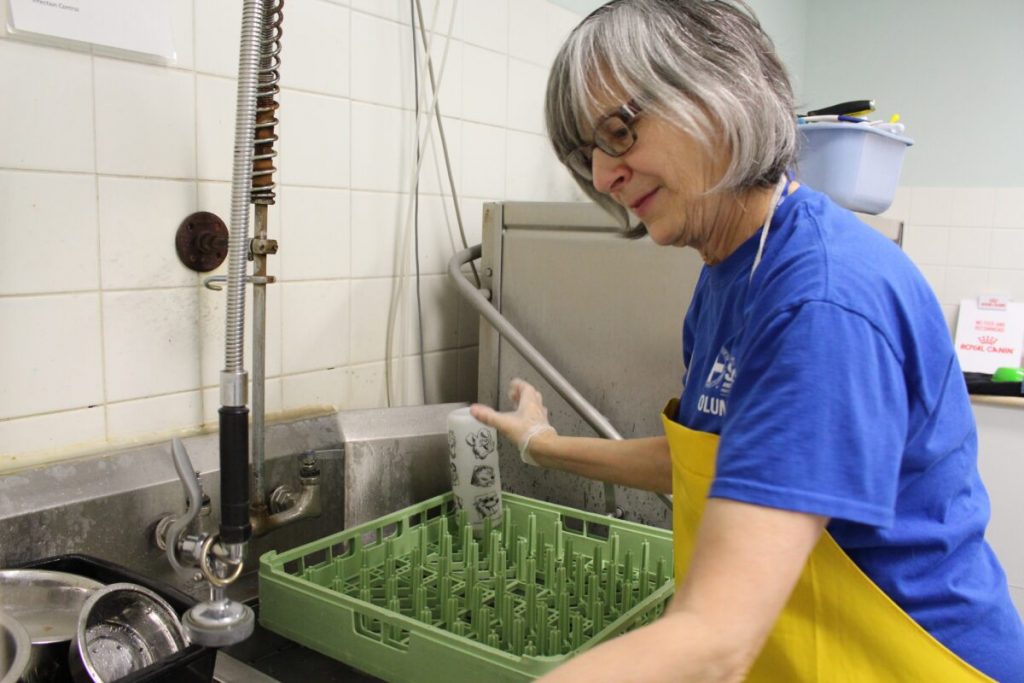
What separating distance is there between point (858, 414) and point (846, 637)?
246mm

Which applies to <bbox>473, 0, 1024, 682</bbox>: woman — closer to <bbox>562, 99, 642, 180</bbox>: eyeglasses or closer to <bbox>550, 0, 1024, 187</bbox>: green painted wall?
<bbox>562, 99, 642, 180</bbox>: eyeglasses

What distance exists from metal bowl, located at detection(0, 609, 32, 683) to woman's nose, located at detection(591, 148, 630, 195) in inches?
24.6

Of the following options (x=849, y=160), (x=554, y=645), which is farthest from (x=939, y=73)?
(x=554, y=645)

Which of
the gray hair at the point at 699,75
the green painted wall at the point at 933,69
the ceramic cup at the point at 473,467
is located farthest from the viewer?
the green painted wall at the point at 933,69

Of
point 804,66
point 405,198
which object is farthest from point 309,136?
point 804,66

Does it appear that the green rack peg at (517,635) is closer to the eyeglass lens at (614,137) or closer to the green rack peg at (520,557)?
the green rack peg at (520,557)

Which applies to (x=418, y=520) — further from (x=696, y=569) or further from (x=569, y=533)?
(x=696, y=569)

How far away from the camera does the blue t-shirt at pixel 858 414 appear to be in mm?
525

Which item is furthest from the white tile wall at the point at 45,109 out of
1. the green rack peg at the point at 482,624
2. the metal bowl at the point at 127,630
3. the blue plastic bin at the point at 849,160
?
the blue plastic bin at the point at 849,160

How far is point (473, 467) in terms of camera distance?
3.80 feet

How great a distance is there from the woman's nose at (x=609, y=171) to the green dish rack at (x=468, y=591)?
0.45m

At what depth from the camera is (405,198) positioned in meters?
1.38

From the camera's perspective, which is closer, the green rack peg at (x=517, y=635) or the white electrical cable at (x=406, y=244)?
the green rack peg at (x=517, y=635)

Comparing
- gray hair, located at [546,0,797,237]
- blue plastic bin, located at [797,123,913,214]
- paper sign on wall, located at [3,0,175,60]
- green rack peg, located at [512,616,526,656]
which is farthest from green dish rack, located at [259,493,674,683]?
blue plastic bin, located at [797,123,913,214]
